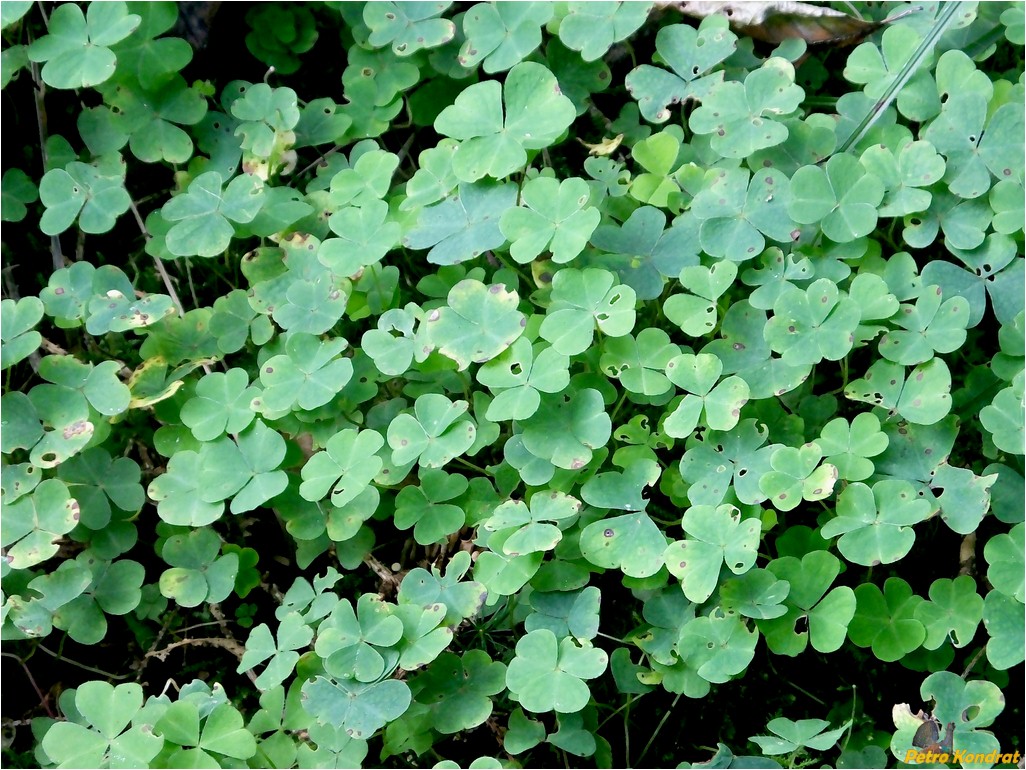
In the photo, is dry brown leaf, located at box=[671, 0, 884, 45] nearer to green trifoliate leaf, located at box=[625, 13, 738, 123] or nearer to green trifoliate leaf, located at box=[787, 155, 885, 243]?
green trifoliate leaf, located at box=[625, 13, 738, 123]

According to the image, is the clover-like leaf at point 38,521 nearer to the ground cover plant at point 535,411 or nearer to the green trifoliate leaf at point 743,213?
the ground cover plant at point 535,411

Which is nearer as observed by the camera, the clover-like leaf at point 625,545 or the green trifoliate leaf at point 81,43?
the clover-like leaf at point 625,545

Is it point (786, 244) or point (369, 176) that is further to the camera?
point (369, 176)

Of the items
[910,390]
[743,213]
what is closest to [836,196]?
[743,213]

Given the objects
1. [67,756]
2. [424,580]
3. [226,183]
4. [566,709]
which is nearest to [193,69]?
[226,183]

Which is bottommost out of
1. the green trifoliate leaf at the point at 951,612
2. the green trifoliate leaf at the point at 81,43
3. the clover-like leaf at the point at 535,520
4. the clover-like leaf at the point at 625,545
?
the green trifoliate leaf at the point at 951,612

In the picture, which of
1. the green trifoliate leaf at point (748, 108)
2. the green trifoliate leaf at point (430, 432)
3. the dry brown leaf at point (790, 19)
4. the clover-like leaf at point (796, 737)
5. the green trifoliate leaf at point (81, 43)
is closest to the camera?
the clover-like leaf at point (796, 737)

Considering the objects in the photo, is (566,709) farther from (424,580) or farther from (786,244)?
(786,244)

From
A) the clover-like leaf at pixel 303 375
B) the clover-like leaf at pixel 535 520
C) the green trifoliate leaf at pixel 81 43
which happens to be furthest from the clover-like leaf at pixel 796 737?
the green trifoliate leaf at pixel 81 43
